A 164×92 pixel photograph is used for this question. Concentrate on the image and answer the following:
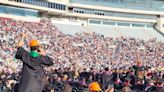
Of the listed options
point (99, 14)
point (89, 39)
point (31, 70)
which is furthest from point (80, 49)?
point (31, 70)

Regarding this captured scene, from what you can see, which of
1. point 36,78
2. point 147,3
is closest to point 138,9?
point 147,3

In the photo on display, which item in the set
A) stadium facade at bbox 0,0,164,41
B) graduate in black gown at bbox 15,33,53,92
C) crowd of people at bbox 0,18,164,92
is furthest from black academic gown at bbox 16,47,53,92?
stadium facade at bbox 0,0,164,41

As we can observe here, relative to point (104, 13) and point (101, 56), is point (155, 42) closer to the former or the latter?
point (104, 13)

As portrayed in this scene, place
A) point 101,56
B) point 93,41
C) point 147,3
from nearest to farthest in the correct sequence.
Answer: point 101,56, point 93,41, point 147,3

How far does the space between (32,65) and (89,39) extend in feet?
137

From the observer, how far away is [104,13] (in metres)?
69.2

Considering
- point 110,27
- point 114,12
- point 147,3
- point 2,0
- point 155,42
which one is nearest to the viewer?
point 2,0

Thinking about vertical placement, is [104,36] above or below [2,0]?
below

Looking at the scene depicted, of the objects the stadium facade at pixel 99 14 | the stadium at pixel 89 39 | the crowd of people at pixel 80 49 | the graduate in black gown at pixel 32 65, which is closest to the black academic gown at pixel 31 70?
the graduate in black gown at pixel 32 65

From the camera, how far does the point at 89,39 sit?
49656 mm

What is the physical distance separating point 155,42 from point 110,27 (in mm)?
8424

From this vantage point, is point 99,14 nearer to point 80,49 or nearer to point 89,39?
point 89,39

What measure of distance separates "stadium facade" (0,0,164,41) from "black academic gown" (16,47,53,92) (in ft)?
146

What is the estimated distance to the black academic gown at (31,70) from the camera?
7.72 m
